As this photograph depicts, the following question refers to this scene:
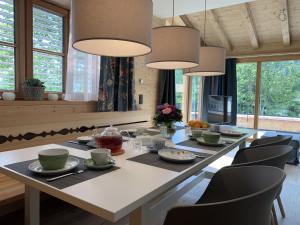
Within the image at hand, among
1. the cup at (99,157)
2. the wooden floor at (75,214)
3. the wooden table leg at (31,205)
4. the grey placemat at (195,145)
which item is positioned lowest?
the wooden floor at (75,214)

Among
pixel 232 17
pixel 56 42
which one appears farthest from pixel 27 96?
pixel 232 17

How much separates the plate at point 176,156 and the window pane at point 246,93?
5.01m

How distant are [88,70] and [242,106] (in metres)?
4.34

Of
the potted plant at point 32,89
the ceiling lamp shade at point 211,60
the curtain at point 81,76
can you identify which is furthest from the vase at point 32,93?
the ceiling lamp shade at point 211,60

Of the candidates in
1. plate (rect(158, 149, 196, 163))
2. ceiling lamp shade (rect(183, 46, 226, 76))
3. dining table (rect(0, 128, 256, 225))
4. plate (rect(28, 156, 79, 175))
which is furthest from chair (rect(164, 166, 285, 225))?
ceiling lamp shade (rect(183, 46, 226, 76))

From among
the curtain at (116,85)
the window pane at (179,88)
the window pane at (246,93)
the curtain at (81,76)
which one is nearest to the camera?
the curtain at (81,76)

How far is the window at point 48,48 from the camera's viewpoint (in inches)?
111

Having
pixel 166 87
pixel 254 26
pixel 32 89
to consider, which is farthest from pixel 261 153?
pixel 254 26

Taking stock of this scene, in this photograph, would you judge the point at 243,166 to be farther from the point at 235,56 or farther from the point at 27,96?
the point at 235,56

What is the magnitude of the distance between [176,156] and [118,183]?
0.54 m

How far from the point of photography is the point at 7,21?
2.56 meters

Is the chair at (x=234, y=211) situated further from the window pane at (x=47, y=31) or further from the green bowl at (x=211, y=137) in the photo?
the window pane at (x=47, y=31)

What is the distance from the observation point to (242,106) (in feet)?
19.9

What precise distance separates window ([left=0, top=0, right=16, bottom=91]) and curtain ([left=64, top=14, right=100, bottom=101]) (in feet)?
2.10
